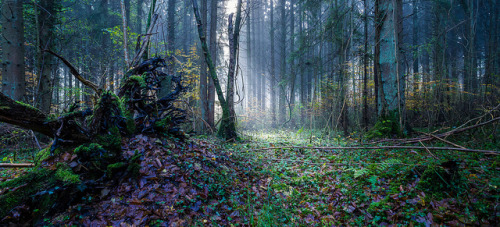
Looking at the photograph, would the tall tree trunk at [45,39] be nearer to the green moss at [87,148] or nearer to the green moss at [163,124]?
the green moss at [163,124]

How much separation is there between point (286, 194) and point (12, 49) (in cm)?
838

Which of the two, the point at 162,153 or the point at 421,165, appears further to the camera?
the point at 162,153

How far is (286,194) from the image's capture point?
325 centimetres

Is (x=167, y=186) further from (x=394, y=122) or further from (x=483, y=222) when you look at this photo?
(x=394, y=122)

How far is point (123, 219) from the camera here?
6.70ft

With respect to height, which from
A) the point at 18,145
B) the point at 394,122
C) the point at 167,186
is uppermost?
the point at 394,122

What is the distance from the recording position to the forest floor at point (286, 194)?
82.8 inches

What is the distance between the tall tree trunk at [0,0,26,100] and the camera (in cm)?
512

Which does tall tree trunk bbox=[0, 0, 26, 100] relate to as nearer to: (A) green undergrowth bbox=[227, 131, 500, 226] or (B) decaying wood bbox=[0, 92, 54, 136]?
(B) decaying wood bbox=[0, 92, 54, 136]

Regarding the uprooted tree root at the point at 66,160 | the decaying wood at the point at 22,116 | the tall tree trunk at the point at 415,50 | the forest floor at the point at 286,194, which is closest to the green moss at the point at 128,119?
the uprooted tree root at the point at 66,160

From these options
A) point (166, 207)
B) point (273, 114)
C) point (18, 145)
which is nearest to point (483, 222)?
point (166, 207)

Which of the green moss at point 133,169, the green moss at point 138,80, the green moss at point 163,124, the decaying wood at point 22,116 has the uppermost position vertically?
the green moss at point 138,80

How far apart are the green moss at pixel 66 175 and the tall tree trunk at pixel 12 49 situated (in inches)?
214

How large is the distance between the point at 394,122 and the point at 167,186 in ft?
19.4
